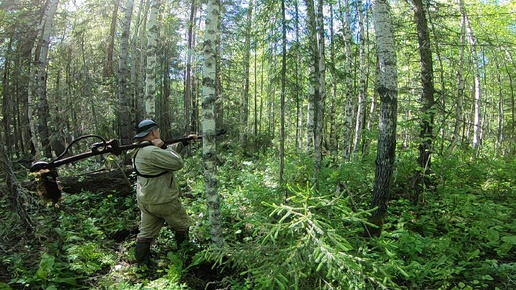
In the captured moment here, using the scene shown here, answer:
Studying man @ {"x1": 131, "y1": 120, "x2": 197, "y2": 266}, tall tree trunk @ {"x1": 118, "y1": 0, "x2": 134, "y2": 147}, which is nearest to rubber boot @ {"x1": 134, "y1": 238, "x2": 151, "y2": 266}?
man @ {"x1": 131, "y1": 120, "x2": 197, "y2": 266}

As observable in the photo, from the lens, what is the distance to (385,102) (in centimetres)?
426

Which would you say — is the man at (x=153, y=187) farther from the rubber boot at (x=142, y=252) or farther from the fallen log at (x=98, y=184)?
the fallen log at (x=98, y=184)

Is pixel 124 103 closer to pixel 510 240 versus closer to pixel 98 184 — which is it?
pixel 98 184

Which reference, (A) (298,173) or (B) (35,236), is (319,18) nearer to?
(A) (298,173)

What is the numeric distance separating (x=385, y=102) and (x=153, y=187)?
12.5 feet

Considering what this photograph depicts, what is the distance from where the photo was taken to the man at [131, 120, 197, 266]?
15.1ft

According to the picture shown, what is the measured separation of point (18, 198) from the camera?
4582 mm

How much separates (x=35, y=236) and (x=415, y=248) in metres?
5.74

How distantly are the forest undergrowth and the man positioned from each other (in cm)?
43

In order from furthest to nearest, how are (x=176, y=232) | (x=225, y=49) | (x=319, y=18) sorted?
(x=225, y=49) → (x=319, y=18) → (x=176, y=232)

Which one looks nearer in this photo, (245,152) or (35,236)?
(35,236)

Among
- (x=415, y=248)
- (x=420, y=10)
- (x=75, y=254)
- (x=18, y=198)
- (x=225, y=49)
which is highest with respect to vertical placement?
(x=225, y=49)

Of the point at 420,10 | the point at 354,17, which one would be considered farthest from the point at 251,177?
the point at 354,17

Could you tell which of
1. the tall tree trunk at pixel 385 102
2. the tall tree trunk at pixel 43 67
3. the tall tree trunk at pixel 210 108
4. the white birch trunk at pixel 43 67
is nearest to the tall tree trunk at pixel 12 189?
the tall tree trunk at pixel 210 108
